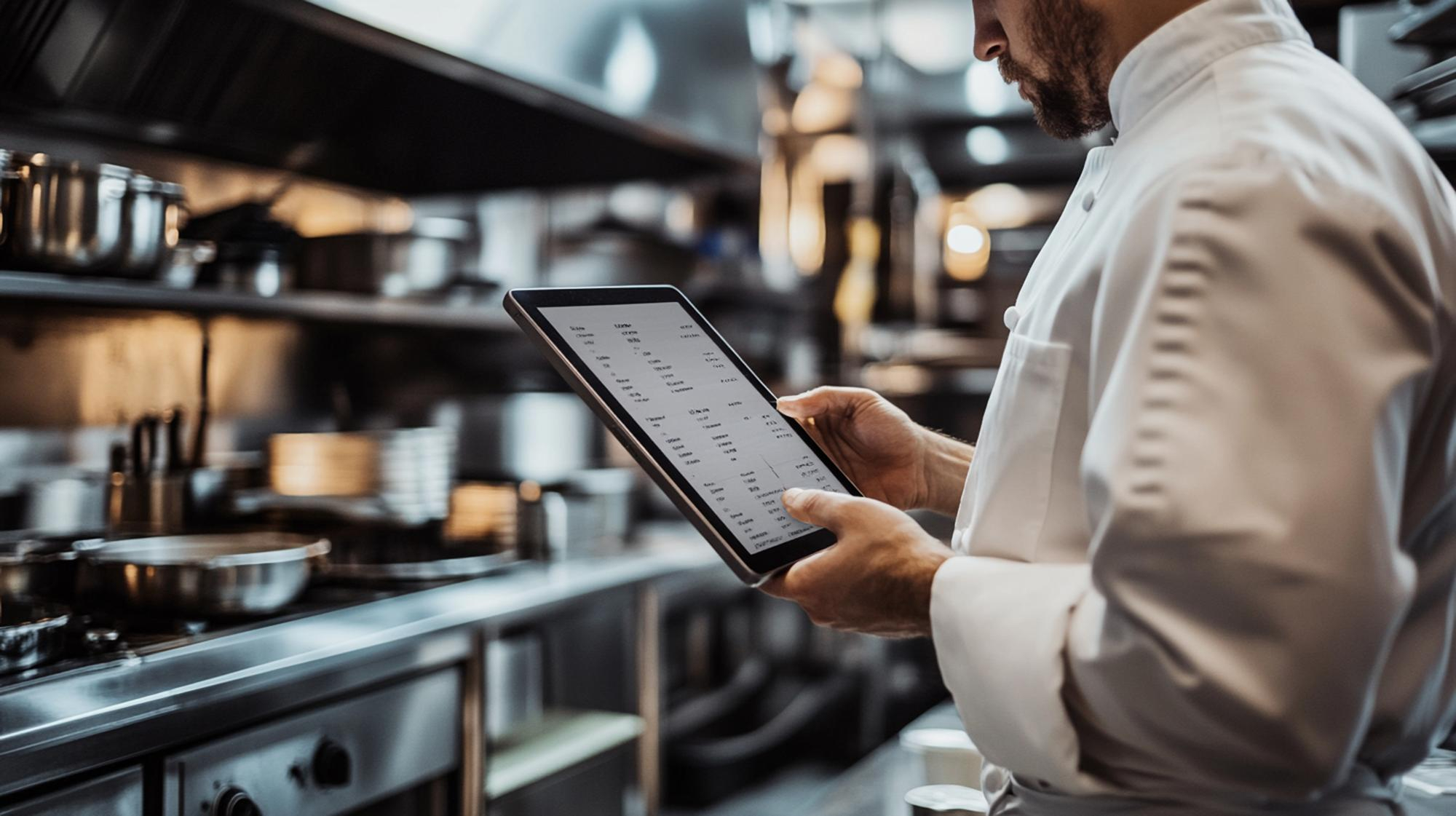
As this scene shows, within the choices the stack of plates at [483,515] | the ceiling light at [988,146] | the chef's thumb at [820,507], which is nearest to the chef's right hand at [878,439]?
the chef's thumb at [820,507]

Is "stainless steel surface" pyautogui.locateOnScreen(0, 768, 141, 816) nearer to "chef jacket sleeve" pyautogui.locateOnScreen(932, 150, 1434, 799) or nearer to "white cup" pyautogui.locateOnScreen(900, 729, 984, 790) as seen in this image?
"white cup" pyautogui.locateOnScreen(900, 729, 984, 790)

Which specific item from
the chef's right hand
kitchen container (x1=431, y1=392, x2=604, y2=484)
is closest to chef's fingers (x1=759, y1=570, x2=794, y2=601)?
the chef's right hand

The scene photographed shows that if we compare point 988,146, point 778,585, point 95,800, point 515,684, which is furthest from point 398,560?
point 988,146

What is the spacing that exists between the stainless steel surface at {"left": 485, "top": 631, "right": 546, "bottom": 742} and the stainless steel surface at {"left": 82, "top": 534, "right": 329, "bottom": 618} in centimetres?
50

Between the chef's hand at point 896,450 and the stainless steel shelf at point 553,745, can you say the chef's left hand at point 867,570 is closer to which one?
the chef's hand at point 896,450

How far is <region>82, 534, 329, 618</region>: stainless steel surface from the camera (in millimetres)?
1677

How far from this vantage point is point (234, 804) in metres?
1.52

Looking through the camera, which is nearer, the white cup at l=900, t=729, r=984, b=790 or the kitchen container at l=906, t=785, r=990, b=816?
the kitchen container at l=906, t=785, r=990, b=816

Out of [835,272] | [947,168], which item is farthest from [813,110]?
[947,168]

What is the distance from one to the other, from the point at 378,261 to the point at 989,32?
1.46 meters

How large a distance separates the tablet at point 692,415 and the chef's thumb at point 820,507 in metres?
0.04

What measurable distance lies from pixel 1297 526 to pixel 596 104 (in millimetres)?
1906

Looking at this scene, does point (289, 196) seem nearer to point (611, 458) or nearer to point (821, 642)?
point (611, 458)

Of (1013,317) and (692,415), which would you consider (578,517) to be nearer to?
(692,415)
